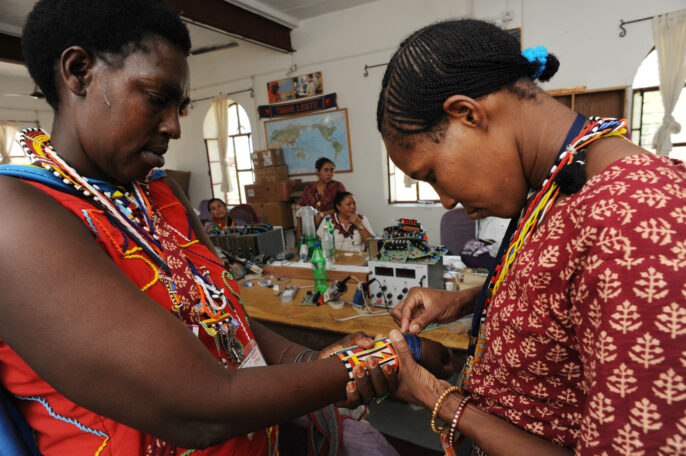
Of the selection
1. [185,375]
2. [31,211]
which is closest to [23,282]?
[31,211]

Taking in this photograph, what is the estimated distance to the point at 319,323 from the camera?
2.38 m

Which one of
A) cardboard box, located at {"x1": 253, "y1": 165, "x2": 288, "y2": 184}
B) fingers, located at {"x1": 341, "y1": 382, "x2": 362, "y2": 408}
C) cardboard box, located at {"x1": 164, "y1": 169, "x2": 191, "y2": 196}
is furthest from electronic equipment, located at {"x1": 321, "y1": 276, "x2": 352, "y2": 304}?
cardboard box, located at {"x1": 164, "y1": 169, "x2": 191, "y2": 196}

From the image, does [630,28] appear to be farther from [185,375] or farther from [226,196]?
[226,196]

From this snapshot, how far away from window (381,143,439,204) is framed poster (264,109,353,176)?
0.88m

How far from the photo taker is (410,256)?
2.34 metres

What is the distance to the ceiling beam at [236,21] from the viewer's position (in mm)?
5102

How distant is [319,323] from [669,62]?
628 cm

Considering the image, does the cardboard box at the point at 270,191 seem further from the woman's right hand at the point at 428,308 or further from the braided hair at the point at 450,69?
the braided hair at the point at 450,69

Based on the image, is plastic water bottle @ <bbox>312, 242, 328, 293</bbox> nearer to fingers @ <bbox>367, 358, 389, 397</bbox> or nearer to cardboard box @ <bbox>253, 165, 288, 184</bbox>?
fingers @ <bbox>367, 358, 389, 397</bbox>

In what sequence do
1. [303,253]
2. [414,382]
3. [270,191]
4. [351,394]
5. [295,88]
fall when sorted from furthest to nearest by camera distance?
[270,191], [295,88], [303,253], [414,382], [351,394]

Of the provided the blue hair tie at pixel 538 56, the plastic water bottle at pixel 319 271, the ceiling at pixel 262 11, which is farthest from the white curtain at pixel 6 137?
the blue hair tie at pixel 538 56

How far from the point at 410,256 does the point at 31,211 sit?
197 cm

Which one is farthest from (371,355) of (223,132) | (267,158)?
(223,132)

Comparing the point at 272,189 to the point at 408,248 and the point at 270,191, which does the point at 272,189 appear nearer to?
the point at 270,191
